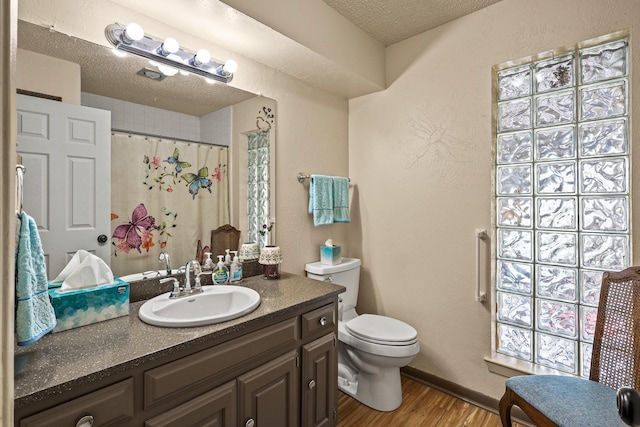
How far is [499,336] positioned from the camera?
1996 millimetres

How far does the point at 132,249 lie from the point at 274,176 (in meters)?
0.93

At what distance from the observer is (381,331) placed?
198cm

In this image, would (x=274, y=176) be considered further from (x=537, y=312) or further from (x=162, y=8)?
(x=537, y=312)

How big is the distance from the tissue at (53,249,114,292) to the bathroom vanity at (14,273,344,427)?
6.4 inches

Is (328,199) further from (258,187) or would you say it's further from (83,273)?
(83,273)

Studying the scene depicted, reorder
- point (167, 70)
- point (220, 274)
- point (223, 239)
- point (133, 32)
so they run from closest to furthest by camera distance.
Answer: point (133, 32) < point (167, 70) < point (220, 274) < point (223, 239)

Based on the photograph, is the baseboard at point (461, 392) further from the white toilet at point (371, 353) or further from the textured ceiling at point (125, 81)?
Result: the textured ceiling at point (125, 81)

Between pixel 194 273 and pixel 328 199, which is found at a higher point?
pixel 328 199

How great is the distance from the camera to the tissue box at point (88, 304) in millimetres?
1104

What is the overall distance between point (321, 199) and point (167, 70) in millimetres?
1208

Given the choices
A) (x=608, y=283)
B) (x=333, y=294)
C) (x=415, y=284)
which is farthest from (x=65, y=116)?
(x=608, y=283)

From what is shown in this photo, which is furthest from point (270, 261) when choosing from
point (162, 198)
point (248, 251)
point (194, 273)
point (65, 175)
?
point (65, 175)

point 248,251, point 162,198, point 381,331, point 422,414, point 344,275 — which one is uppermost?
point 162,198

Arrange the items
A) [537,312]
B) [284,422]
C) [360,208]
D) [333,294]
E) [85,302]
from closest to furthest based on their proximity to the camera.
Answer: [85,302]
[284,422]
[333,294]
[537,312]
[360,208]
